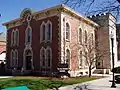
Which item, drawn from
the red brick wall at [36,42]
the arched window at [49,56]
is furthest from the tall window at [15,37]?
the arched window at [49,56]

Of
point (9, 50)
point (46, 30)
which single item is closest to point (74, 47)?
point (46, 30)

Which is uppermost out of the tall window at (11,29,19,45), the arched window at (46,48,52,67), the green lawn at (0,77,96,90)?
the tall window at (11,29,19,45)

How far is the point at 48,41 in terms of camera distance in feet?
101

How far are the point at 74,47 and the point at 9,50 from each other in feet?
38.1

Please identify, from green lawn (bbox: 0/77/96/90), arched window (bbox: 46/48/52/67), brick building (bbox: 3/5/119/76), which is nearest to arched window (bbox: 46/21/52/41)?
brick building (bbox: 3/5/119/76)

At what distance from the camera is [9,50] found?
3778 centimetres

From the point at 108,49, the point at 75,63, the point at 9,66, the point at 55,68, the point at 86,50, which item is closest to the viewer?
the point at 55,68

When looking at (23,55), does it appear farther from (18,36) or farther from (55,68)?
(55,68)

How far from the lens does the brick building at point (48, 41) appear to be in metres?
29.5

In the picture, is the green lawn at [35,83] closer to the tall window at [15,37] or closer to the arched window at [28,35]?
the arched window at [28,35]

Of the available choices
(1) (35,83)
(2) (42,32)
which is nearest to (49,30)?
(2) (42,32)

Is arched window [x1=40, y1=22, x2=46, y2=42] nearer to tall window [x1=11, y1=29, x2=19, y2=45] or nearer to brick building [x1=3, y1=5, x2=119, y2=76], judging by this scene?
brick building [x1=3, y1=5, x2=119, y2=76]

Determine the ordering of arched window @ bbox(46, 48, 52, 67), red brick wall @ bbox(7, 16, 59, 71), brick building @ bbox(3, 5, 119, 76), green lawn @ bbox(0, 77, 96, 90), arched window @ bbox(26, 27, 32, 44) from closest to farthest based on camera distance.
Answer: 1. green lawn @ bbox(0, 77, 96, 90)
2. brick building @ bbox(3, 5, 119, 76)
3. red brick wall @ bbox(7, 16, 59, 71)
4. arched window @ bbox(46, 48, 52, 67)
5. arched window @ bbox(26, 27, 32, 44)

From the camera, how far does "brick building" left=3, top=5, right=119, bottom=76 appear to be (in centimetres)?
2955
